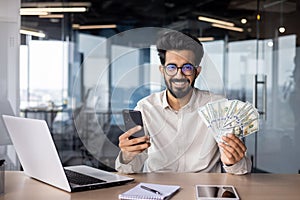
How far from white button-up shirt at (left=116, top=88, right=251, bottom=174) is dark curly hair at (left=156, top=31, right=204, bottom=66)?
0.52ft

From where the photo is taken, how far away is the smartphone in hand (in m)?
1.53

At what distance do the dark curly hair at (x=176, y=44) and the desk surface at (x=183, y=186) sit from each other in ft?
1.66

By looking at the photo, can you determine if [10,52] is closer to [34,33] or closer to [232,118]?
[34,33]

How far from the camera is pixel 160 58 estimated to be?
5.76 ft

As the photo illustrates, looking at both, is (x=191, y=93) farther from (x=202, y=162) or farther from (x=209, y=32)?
(x=209, y=32)

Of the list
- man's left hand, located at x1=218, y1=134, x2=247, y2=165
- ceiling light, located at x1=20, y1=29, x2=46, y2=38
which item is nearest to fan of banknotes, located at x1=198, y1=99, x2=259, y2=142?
man's left hand, located at x1=218, y1=134, x2=247, y2=165

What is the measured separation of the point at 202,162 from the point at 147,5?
360 cm

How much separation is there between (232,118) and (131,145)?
37cm

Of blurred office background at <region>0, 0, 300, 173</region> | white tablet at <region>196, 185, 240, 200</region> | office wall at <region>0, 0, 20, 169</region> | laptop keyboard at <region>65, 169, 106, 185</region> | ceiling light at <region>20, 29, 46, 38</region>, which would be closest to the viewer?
white tablet at <region>196, 185, 240, 200</region>

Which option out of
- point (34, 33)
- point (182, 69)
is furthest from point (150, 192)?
point (34, 33)

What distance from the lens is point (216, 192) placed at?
46.8 inches

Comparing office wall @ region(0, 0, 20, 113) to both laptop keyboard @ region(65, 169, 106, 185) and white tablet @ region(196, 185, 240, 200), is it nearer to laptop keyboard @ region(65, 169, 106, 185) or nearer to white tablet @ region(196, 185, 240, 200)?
laptop keyboard @ region(65, 169, 106, 185)

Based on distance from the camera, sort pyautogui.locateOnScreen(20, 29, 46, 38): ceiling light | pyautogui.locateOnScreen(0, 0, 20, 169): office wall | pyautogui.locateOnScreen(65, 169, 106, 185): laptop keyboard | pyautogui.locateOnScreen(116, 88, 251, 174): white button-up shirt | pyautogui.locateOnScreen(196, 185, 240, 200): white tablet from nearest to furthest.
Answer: pyautogui.locateOnScreen(196, 185, 240, 200): white tablet, pyautogui.locateOnScreen(65, 169, 106, 185): laptop keyboard, pyautogui.locateOnScreen(116, 88, 251, 174): white button-up shirt, pyautogui.locateOnScreen(0, 0, 20, 169): office wall, pyautogui.locateOnScreen(20, 29, 46, 38): ceiling light

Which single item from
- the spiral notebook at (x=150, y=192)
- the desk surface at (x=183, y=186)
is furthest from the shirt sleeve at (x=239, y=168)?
the spiral notebook at (x=150, y=192)
